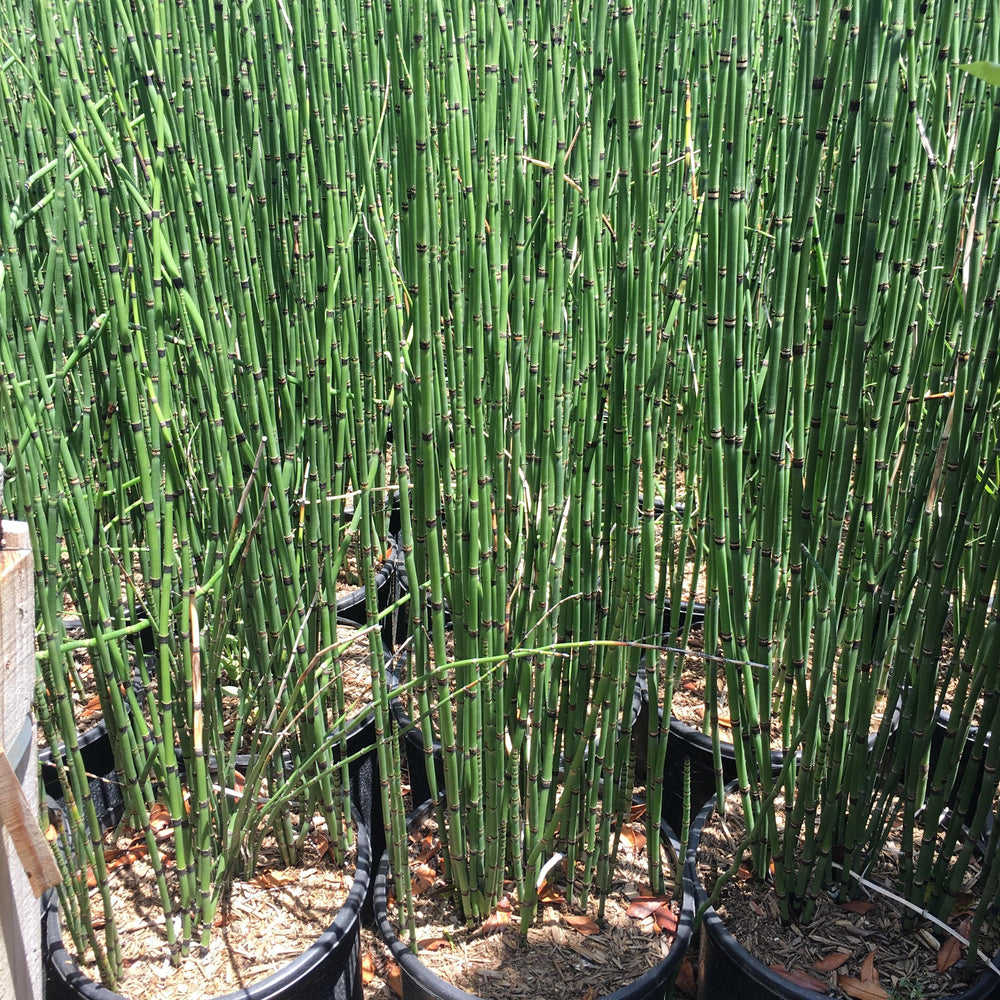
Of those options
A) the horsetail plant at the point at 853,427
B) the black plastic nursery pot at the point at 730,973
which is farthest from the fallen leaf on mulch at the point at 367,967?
the horsetail plant at the point at 853,427

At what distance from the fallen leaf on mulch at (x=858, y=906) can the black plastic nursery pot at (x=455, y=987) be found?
0.19 metres

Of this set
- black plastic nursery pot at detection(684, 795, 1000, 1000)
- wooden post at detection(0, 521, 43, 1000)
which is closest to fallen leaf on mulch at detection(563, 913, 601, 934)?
black plastic nursery pot at detection(684, 795, 1000, 1000)

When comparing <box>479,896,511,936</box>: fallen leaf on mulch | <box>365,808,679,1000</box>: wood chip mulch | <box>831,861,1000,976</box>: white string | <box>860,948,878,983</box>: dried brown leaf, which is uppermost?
<box>831,861,1000,976</box>: white string

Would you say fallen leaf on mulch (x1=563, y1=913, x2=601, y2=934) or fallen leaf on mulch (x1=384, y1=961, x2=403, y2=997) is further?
fallen leaf on mulch (x1=384, y1=961, x2=403, y2=997)

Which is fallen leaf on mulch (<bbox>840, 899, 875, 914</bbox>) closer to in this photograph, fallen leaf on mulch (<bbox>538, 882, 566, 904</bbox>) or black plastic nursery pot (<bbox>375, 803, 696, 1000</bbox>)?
black plastic nursery pot (<bbox>375, 803, 696, 1000</bbox>)

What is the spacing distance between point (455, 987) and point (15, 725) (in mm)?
682

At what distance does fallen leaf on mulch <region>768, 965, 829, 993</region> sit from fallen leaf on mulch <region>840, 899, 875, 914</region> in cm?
12

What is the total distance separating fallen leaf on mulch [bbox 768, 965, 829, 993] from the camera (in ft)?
3.71

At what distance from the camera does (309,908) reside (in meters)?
1.29

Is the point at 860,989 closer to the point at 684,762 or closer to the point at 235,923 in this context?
the point at 684,762

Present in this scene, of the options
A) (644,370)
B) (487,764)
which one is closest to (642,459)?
(644,370)

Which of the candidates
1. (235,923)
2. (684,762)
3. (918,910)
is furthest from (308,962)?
(918,910)

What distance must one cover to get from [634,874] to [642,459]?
608 mm

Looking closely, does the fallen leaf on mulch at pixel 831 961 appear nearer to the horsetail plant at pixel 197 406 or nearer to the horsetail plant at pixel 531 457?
the horsetail plant at pixel 531 457
